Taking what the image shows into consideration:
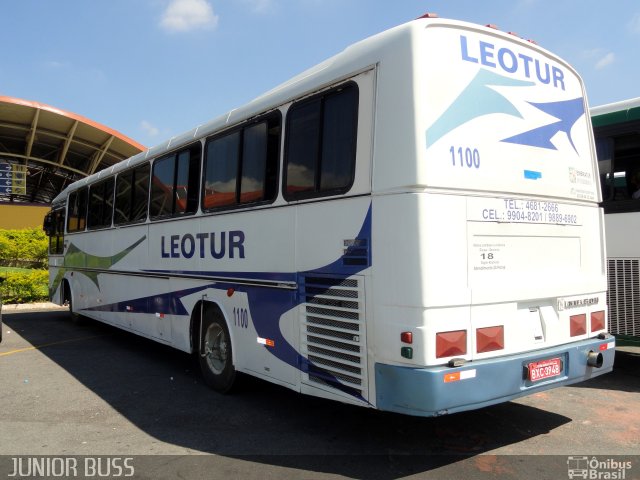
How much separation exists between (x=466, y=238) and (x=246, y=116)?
2.92m

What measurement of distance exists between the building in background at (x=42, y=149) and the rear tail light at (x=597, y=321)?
1137 inches

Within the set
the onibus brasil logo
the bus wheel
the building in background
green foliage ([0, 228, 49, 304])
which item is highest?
the building in background

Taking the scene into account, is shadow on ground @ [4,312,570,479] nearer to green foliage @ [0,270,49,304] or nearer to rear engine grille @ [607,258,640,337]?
rear engine grille @ [607,258,640,337]

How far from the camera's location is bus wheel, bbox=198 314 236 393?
233 inches

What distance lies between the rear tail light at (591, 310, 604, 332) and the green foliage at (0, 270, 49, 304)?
15803 millimetres

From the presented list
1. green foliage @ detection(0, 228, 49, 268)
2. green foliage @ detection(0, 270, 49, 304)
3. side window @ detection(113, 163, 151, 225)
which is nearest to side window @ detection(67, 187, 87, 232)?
side window @ detection(113, 163, 151, 225)

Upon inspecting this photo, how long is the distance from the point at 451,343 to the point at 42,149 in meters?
35.4

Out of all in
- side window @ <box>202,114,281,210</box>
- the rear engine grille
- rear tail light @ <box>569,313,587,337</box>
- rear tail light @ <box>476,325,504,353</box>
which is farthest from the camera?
the rear engine grille

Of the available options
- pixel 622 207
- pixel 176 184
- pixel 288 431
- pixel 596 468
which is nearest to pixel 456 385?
pixel 596 468

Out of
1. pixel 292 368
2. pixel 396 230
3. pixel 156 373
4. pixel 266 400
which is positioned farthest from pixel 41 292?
pixel 396 230

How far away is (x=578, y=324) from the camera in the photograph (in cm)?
455

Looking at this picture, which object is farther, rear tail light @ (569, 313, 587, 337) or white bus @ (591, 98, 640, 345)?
white bus @ (591, 98, 640, 345)

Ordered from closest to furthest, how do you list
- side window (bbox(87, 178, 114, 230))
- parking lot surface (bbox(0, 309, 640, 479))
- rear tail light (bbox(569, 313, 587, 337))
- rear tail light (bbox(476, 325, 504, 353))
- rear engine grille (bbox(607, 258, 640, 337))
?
rear tail light (bbox(476, 325, 504, 353))
parking lot surface (bbox(0, 309, 640, 479))
rear tail light (bbox(569, 313, 587, 337))
rear engine grille (bbox(607, 258, 640, 337))
side window (bbox(87, 178, 114, 230))

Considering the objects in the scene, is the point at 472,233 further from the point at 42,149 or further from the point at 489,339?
the point at 42,149
